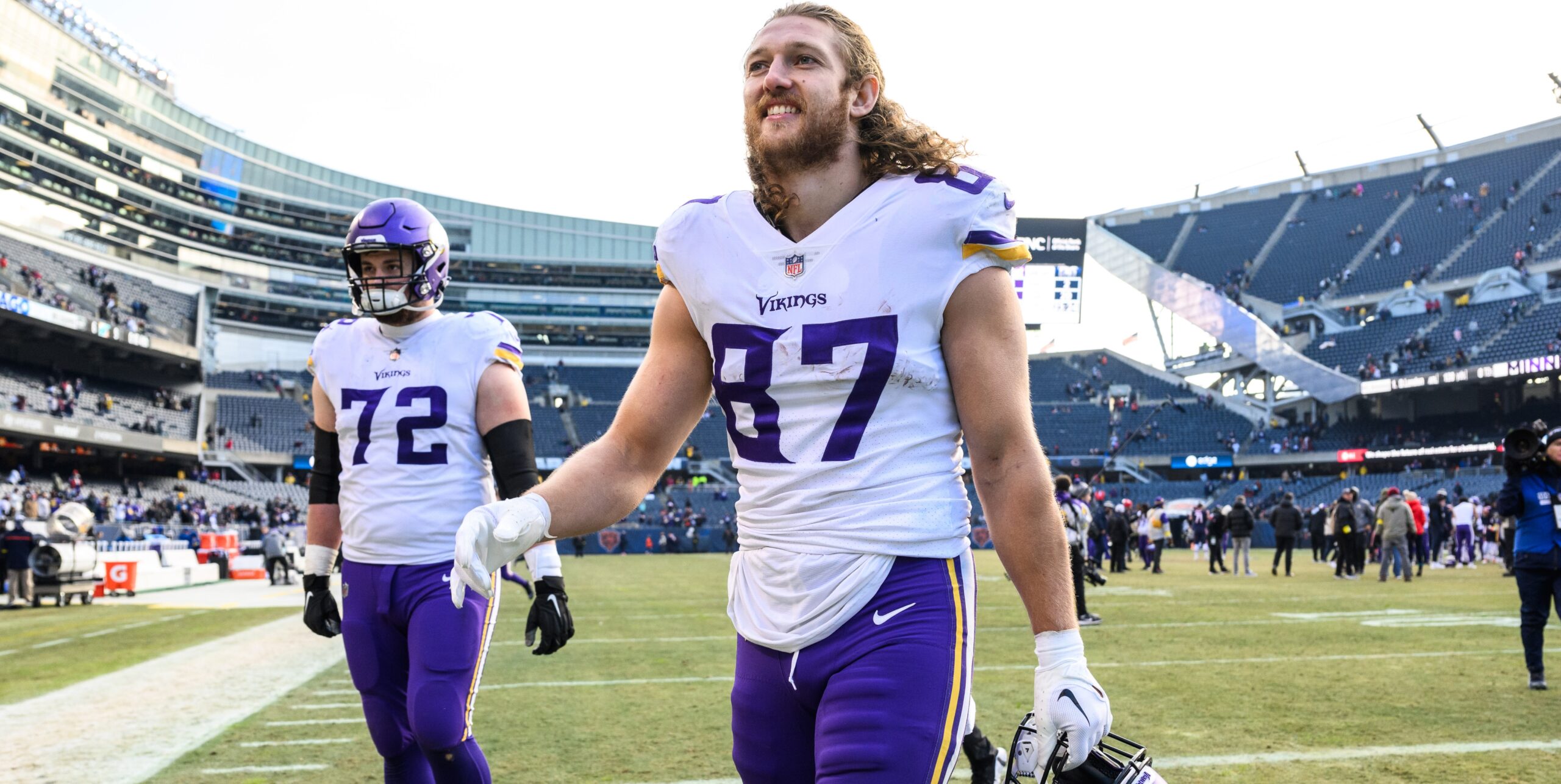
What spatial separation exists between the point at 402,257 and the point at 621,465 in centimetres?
205

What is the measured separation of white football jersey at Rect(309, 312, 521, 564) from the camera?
385 centimetres

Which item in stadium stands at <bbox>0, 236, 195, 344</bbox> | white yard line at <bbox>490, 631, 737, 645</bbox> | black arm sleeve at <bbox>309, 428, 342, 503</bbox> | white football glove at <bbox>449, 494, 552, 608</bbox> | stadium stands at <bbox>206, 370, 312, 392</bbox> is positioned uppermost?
stadium stands at <bbox>0, 236, 195, 344</bbox>

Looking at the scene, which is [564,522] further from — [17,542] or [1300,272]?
[1300,272]

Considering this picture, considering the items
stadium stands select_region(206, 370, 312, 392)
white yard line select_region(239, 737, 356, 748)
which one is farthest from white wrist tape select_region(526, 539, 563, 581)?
stadium stands select_region(206, 370, 312, 392)

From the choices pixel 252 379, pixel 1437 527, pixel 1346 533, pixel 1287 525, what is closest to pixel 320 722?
pixel 1346 533

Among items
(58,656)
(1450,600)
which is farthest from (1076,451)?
(58,656)

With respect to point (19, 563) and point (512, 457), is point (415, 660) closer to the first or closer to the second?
point (512, 457)

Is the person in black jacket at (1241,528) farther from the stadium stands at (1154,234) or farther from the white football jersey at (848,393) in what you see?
the stadium stands at (1154,234)

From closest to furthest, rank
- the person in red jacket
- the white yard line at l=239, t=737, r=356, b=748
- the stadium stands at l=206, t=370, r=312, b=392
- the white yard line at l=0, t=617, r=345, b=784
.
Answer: the white yard line at l=0, t=617, r=345, b=784 → the white yard line at l=239, t=737, r=356, b=748 → the person in red jacket → the stadium stands at l=206, t=370, r=312, b=392

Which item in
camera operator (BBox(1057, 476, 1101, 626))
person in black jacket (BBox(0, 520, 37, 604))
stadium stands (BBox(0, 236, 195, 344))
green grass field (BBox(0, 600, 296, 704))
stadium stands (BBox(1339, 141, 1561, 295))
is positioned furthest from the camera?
stadium stands (BBox(1339, 141, 1561, 295))

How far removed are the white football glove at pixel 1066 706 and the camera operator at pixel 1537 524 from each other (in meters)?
6.39

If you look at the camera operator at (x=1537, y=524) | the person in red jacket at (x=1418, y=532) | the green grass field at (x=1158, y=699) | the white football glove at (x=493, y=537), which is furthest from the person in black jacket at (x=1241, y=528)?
the white football glove at (x=493, y=537)

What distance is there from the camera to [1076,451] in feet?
173

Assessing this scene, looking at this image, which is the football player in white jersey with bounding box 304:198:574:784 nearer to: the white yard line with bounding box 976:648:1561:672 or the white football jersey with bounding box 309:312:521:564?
the white football jersey with bounding box 309:312:521:564
